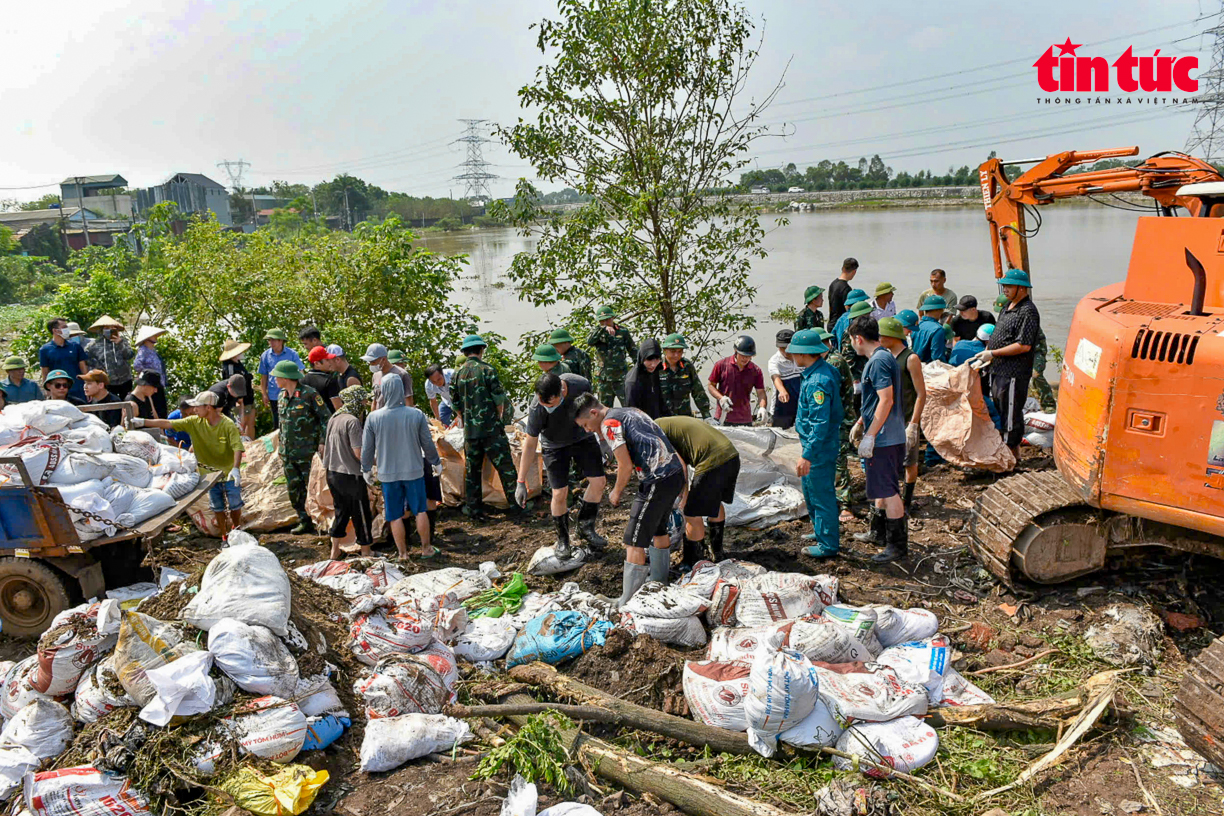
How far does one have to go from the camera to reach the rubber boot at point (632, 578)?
4.92 metres

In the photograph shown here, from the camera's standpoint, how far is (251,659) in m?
3.67

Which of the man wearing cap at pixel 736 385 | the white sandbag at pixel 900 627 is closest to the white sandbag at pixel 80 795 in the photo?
the white sandbag at pixel 900 627

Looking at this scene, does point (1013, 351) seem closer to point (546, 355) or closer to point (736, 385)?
point (736, 385)

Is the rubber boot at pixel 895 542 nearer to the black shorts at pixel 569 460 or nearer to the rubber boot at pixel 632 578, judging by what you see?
the rubber boot at pixel 632 578

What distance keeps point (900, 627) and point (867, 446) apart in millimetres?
1435

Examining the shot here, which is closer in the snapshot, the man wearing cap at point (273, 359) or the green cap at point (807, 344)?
the green cap at point (807, 344)

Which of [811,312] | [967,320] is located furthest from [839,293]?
[967,320]

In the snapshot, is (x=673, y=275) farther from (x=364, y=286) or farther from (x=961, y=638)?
(x=961, y=638)

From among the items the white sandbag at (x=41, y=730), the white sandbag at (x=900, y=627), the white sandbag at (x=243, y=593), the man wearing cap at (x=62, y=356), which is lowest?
the white sandbag at (x=900, y=627)

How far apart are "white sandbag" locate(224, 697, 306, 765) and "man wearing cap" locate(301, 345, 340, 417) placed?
3.65 m

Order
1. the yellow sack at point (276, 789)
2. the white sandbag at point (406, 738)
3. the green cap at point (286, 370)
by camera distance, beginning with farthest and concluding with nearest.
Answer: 1. the green cap at point (286, 370)
2. the white sandbag at point (406, 738)
3. the yellow sack at point (276, 789)

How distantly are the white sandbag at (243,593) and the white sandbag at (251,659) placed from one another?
0.07 meters

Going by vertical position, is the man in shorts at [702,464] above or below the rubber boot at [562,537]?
above

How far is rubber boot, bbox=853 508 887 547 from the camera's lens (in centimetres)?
586
